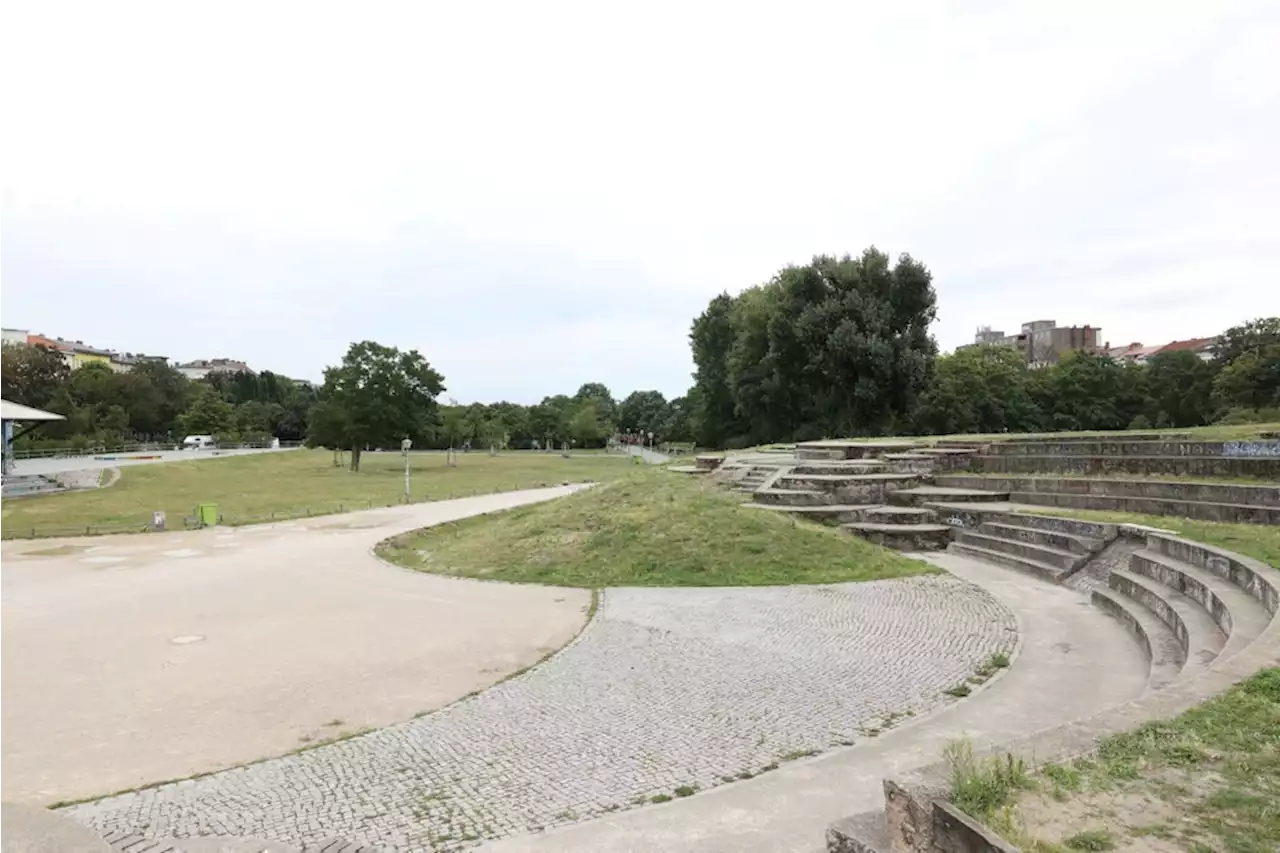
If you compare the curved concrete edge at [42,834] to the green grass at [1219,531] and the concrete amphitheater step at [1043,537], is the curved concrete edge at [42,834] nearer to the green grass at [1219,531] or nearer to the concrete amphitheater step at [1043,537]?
the green grass at [1219,531]

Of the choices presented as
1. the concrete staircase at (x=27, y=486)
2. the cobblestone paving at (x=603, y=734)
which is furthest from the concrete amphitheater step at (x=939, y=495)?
the concrete staircase at (x=27, y=486)

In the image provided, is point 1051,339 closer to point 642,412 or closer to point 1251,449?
point 642,412

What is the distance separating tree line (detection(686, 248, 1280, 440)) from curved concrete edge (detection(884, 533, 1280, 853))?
32119mm

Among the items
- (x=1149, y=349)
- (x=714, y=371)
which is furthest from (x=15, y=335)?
(x=1149, y=349)

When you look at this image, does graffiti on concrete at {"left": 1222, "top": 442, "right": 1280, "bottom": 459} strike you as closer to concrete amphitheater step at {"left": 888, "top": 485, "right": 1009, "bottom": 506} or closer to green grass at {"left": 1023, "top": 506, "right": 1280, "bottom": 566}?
green grass at {"left": 1023, "top": 506, "right": 1280, "bottom": 566}

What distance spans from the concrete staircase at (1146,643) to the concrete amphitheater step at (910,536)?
3.58ft

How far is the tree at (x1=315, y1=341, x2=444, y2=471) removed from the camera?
5269cm

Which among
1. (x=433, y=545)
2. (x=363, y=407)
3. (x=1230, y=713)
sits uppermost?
(x=363, y=407)

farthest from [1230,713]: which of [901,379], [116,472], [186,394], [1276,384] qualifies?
[186,394]

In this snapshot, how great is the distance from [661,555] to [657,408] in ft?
319

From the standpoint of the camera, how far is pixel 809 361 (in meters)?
38.4

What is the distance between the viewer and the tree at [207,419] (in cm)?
8162

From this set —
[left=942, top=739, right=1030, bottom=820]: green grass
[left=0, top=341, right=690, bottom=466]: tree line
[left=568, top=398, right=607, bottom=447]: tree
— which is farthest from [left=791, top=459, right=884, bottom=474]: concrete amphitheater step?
[left=568, top=398, right=607, bottom=447]: tree

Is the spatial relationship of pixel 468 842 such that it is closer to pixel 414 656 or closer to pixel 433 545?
pixel 414 656
